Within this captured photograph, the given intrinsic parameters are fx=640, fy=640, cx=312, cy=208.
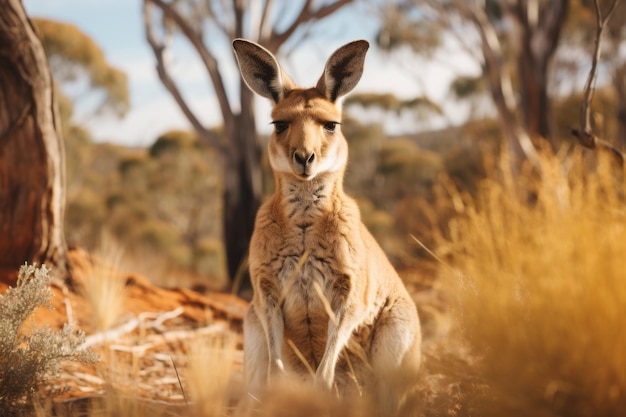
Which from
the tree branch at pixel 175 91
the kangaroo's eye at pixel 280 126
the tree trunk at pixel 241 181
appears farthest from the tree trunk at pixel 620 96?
the kangaroo's eye at pixel 280 126

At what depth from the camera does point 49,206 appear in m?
5.13

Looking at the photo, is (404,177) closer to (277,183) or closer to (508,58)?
(508,58)

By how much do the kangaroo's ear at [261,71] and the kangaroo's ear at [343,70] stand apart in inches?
8.4

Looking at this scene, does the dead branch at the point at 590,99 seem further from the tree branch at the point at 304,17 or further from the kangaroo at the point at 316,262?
the tree branch at the point at 304,17

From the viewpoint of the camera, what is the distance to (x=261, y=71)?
11.6 feet

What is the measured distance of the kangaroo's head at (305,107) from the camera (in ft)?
10.4

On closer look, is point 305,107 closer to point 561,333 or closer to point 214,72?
point 561,333

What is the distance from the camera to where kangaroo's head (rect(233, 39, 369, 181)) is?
125 inches

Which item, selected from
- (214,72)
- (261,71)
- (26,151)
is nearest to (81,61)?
(214,72)

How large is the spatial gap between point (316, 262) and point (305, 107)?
31.9 inches

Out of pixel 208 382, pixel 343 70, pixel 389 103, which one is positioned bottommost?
pixel 208 382

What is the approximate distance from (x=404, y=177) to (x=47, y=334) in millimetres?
23271

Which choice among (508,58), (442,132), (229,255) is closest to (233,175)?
(229,255)

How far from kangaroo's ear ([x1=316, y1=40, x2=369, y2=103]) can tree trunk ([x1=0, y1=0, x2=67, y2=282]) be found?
2.58 metres
